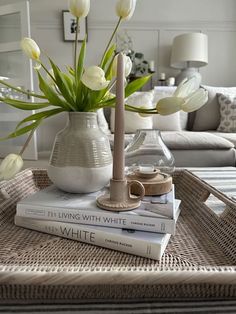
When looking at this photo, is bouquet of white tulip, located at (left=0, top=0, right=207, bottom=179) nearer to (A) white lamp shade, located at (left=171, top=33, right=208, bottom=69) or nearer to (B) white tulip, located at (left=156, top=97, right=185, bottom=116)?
(B) white tulip, located at (left=156, top=97, right=185, bottom=116)

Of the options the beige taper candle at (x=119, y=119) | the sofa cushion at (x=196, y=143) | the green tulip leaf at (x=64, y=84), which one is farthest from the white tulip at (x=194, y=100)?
the sofa cushion at (x=196, y=143)

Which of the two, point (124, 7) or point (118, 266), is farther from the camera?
point (124, 7)

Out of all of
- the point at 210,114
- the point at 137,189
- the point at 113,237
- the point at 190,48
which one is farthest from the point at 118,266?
the point at 190,48

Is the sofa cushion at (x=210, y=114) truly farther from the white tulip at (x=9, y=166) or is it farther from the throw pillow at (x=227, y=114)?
the white tulip at (x=9, y=166)

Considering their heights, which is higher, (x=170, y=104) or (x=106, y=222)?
(x=170, y=104)

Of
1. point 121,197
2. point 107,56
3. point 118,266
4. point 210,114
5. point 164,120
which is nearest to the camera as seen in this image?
point 118,266

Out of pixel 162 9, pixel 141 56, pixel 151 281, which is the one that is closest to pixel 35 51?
pixel 151 281

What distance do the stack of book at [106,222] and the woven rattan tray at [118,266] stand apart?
0.05 ft

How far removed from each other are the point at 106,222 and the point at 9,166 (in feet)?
0.78

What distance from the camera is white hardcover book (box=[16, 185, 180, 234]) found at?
1.66 feet

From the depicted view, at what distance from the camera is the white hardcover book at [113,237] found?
1.58ft

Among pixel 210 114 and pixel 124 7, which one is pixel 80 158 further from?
pixel 210 114

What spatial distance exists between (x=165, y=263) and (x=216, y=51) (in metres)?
3.61

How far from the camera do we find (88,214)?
0.54 metres
